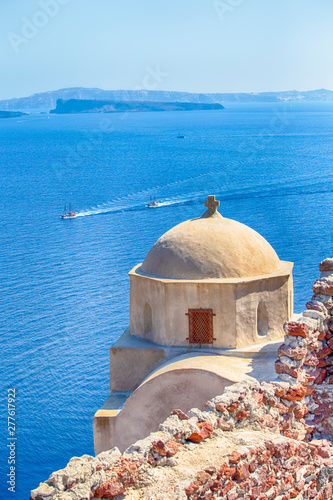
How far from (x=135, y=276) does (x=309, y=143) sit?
10698cm

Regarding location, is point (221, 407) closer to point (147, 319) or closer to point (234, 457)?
point (234, 457)

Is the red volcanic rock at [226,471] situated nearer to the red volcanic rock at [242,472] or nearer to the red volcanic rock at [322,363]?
the red volcanic rock at [242,472]

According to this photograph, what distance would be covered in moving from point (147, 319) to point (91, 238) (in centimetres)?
3836

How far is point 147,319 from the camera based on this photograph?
48.7ft

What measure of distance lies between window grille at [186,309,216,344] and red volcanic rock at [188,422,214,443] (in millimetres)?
6489

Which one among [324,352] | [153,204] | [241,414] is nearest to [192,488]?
[241,414]

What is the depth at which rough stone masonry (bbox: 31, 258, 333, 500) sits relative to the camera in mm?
6230

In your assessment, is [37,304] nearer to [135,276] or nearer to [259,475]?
[135,276]

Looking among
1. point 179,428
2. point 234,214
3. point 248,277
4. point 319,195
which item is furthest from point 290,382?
point 319,195

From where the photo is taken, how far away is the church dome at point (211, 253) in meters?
14.1

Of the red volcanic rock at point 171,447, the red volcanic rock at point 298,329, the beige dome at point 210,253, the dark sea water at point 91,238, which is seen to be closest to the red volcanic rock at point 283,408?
the red volcanic rock at point 298,329

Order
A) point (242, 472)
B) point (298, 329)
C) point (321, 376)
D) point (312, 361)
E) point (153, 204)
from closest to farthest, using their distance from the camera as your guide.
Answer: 1. point (242, 472)
2. point (298, 329)
3. point (312, 361)
4. point (321, 376)
5. point (153, 204)

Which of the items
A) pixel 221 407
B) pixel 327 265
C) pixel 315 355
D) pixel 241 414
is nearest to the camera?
pixel 221 407

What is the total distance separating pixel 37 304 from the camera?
39000 mm
